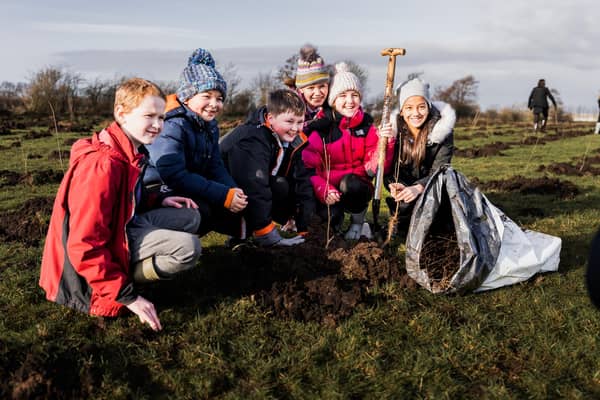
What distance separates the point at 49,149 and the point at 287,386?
11.4 meters

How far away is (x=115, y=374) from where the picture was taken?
2.66 metres

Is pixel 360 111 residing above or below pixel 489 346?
above

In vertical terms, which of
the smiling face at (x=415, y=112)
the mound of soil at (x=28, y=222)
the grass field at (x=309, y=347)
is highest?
the smiling face at (x=415, y=112)

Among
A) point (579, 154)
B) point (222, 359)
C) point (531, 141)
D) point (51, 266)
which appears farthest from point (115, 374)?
point (531, 141)

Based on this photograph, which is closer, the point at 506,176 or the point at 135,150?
the point at 135,150

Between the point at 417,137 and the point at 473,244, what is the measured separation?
5.19ft

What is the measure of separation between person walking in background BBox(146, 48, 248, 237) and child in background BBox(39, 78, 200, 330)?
0.55 meters

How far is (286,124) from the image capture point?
14.1 ft

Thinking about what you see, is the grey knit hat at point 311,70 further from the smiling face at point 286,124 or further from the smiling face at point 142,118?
the smiling face at point 142,118

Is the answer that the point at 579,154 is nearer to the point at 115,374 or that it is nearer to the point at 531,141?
the point at 531,141

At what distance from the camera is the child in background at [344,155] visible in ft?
15.7

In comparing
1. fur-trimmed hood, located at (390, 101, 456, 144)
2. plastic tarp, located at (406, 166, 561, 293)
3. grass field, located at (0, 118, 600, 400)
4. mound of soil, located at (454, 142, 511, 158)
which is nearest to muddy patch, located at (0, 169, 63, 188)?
grass field, located at (0, 118, 600, 400)

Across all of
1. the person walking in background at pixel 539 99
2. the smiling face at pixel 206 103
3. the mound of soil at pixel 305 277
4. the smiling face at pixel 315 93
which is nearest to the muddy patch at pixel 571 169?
the smiling face at pixel 315 93

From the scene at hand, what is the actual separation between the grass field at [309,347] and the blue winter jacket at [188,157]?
0.64m
